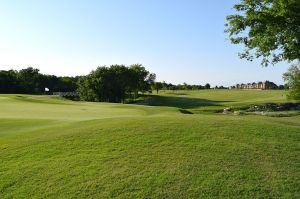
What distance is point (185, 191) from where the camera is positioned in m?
10.4

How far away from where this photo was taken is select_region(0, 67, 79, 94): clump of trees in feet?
370

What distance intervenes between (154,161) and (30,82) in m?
123

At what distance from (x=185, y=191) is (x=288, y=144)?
18.4 feet

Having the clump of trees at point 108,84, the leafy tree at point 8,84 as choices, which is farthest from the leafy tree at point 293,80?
the leafy tree at point 8,84

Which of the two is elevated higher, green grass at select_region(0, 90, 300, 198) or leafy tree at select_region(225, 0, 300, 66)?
leafy tree at select_region(225, 0, 300, 66)

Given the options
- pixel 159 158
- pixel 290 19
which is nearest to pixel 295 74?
pixel 290 19

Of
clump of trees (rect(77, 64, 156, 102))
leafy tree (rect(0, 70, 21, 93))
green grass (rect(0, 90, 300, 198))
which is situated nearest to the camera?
green grass (rect(0, 90, 300, 198))

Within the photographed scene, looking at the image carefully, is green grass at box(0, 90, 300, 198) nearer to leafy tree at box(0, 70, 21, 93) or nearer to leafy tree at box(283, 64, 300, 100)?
leafy tree at box(283, 64, 300, 100)

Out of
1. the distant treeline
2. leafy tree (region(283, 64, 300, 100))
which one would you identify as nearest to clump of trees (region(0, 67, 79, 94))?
the distant treeline

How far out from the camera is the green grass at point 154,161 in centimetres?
1063

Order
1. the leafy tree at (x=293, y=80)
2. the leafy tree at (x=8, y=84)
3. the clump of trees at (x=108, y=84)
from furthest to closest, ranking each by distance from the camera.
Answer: the leafy tree at (x=8, y=84)
the clump of trees at (x=108, y=84)
the leafy tree at (x=293, y=80)

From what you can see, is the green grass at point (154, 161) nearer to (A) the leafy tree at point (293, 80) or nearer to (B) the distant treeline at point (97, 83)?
(A) the leafy tree at point (293, 80)

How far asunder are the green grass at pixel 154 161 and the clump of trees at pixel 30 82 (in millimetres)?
101100

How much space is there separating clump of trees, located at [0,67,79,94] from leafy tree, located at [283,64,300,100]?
74.5m
